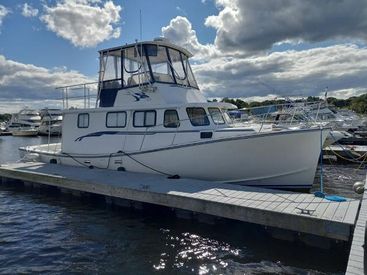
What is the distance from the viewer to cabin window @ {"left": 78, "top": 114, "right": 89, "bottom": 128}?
1263 centimetres

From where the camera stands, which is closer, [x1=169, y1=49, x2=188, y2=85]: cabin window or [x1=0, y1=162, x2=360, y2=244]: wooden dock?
[x1=0, y1=162, x2=360, y2=244]: wooden dock

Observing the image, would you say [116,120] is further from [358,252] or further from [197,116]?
[358,252]

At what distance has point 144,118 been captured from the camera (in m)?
11.2

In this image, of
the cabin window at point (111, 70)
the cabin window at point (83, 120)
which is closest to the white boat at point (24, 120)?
the cabin window at point (83, 120)

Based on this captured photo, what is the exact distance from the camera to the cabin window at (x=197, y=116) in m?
10.7

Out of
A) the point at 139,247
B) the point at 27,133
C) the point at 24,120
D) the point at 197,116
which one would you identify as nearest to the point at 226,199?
the point at 139,247

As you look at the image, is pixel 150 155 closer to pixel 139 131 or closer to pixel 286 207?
pixel 139 131

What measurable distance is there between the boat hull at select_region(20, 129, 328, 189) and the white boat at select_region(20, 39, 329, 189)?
0.09 feet

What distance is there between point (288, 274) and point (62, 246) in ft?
15.3

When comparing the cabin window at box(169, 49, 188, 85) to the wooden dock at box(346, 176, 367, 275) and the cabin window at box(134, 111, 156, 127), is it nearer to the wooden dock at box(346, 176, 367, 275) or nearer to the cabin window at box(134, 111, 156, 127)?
the cabin window at box(134, 111, 156, 127)

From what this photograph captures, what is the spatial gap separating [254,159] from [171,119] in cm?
293

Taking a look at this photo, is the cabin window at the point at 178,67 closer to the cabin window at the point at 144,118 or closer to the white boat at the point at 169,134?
the white boat at the point at 169,134

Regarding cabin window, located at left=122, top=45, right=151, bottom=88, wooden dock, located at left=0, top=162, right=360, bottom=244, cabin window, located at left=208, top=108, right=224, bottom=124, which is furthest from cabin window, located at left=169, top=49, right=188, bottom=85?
wooden dock, located at left=0, top=162, right=360, bottom=244

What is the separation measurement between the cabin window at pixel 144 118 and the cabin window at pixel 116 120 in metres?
0.54
